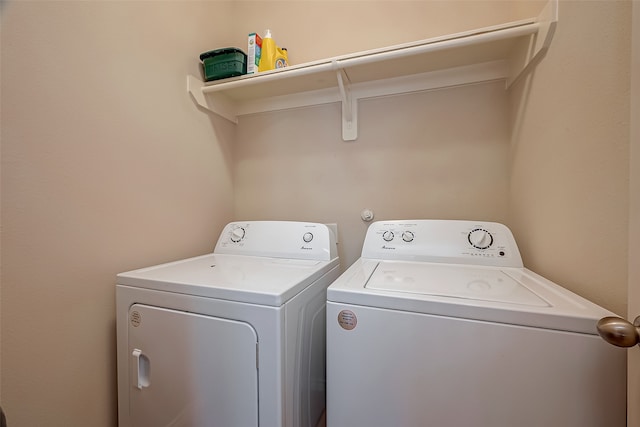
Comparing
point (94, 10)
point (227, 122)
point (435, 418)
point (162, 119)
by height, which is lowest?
point (435, 418)

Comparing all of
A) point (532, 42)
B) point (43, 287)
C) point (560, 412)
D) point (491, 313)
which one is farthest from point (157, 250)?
point (532, 42)

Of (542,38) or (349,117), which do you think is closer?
(542,38)

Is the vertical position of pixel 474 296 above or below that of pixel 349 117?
below

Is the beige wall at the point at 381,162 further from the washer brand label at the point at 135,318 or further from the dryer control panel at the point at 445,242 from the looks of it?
the washer brand label at the point at 135,318

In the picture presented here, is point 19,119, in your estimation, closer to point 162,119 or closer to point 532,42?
point 162,119

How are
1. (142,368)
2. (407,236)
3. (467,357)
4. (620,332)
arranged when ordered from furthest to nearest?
(407,236) → (142,368) → (467,357) → (620,332)

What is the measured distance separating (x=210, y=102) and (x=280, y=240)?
3.09 feet

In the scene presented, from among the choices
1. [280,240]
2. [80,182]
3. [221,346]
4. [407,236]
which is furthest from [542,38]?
[80,182]

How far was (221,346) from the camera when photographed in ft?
2.52

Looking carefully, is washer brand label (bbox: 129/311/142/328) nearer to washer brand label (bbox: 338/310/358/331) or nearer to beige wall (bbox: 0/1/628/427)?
beige wall (bbox: 0/1/628/427)

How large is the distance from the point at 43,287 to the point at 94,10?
3.29 ft

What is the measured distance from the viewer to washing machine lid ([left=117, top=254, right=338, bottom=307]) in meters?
0.75

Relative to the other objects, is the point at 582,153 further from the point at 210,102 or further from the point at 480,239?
the point at 210,102

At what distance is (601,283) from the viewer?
651 mm
